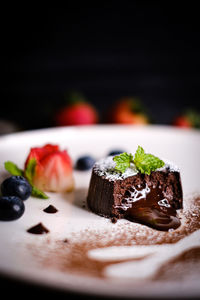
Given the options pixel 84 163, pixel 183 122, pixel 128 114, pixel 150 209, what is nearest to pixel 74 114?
pixel 128 114

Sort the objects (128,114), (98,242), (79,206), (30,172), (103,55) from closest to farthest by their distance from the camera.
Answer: (98,242) → (79,206) → (30,172) → (128,114) → (103,55)

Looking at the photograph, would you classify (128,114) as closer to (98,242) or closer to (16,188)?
(16,188)

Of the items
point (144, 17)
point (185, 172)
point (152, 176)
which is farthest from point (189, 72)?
point (152, 176)

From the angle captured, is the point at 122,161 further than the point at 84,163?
No

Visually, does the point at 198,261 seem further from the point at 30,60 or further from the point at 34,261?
the point at 30,60

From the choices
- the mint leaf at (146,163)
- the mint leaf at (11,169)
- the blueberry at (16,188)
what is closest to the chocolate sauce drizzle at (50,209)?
the blueberry at (16,188)
